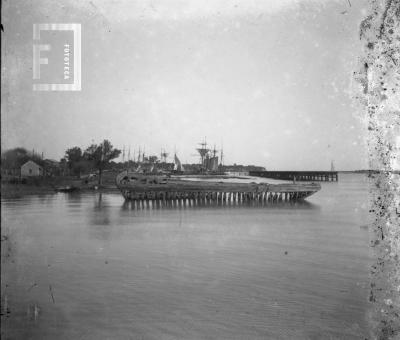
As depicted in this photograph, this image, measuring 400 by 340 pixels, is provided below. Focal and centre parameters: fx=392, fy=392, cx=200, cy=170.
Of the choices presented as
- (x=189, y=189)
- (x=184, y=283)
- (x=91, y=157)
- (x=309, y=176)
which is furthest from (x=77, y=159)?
(x=309, y=176)

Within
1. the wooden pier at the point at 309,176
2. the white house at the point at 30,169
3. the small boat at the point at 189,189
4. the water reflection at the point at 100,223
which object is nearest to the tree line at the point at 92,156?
the white house at the point at 30,169

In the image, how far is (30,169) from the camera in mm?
35312

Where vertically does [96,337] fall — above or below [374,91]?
below

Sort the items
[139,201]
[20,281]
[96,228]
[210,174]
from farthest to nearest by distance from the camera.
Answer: [210,174] < [139,201] < [96,228] < [20,281]

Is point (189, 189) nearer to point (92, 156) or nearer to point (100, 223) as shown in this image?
point (100, 223)

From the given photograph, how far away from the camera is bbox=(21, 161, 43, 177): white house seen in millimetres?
34838

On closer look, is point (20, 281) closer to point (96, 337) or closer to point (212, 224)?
point (96, 337)

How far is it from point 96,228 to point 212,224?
4.28 meters

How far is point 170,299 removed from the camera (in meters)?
5.88

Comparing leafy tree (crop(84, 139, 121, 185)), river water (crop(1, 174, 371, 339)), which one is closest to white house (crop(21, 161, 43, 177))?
leafy tree (crop(84, 139, 121, 185))

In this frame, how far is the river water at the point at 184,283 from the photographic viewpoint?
192 inches

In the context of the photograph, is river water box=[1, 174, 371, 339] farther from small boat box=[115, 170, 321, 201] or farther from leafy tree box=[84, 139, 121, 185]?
leafy tree box=[84, 139, 121, 185]

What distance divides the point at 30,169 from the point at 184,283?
3238 cm

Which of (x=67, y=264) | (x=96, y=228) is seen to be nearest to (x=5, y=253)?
(x=67, y=264)
